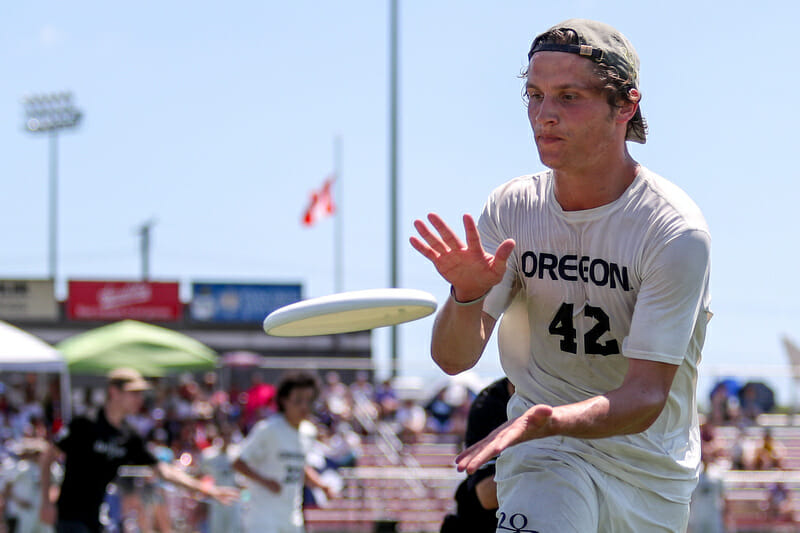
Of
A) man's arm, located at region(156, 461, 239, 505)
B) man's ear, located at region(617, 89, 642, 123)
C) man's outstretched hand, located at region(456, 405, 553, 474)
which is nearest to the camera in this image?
man's outstretched hand, located at region(456, 405, 553, 474)

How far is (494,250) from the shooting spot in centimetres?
332

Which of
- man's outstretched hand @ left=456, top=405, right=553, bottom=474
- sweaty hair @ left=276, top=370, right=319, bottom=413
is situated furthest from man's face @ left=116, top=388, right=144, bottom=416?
man's outstretched hand @ left=456, top=405, right=553, bottom=474

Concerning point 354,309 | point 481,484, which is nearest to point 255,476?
point 481,484

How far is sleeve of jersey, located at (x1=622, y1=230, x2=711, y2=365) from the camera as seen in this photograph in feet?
9.63

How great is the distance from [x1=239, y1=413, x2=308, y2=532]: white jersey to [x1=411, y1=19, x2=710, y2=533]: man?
215 inches

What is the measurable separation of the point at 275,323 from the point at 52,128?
147 ft

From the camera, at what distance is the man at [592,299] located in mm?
2969

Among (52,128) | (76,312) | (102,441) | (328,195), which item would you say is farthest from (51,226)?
(102,441)

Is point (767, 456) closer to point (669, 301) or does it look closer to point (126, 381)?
point (126, 381)

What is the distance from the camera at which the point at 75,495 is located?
25.7 feet

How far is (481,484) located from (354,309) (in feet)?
3.66

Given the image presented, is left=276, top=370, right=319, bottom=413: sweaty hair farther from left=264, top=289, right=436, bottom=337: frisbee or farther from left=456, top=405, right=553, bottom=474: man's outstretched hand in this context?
left=456, top=405, right=553, bottom=474: man's outstretched hand

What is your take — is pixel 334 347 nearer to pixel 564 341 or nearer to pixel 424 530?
pixel 424 530

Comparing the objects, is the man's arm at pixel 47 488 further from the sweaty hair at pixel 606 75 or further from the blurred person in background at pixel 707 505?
the blurred person in background at pixel 707 505
